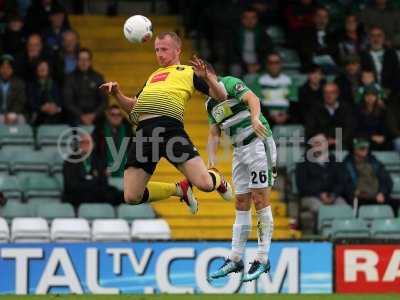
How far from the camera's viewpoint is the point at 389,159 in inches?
877

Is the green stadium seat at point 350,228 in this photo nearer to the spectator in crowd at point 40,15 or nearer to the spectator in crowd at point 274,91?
the spectator in crowd at point 274,91

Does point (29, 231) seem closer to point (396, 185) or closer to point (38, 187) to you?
point (38, 187)

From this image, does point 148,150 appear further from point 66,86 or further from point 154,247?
point 66,86

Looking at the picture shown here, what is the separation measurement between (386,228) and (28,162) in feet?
16.3

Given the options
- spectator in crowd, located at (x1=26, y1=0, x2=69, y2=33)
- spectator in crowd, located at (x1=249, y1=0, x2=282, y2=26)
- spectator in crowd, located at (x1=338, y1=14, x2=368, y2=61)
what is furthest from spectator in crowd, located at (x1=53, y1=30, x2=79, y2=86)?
spectator in crowd, located at (x1=338, y1=14, x2=368, y2=61)

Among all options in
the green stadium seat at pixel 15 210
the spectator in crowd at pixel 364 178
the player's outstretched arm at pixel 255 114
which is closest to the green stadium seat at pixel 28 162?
the green stadium seat at pixel 15 210

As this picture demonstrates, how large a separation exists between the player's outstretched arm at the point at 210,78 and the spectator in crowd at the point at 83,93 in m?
6.28

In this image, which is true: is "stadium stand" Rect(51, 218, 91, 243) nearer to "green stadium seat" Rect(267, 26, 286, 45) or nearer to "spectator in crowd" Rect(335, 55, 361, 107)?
"spectator in crowd" Rect(335, 55, 361, 107)

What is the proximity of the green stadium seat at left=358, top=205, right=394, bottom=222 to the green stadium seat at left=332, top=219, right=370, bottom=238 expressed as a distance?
401mm

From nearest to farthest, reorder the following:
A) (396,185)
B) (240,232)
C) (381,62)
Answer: (240,232), (396,185), (381,62)

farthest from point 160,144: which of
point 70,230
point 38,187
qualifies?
point 38,187

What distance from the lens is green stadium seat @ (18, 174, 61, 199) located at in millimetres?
20688

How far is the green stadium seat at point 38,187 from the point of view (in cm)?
2069

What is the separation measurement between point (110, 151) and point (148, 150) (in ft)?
19.4
